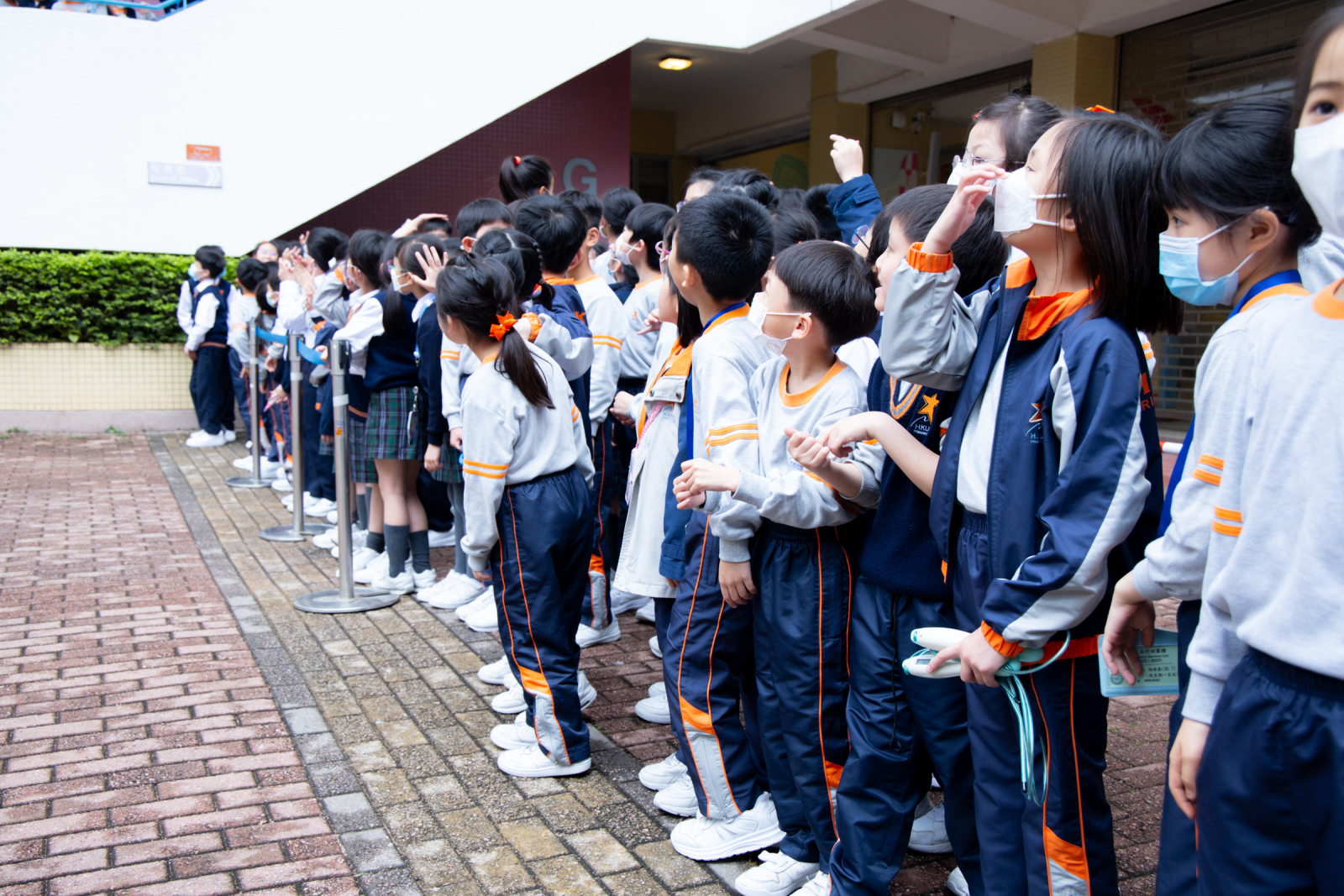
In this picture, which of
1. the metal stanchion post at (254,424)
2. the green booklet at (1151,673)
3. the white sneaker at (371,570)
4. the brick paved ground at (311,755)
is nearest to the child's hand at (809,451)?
the green booklet at (1151,673)

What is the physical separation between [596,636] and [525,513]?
1.51m

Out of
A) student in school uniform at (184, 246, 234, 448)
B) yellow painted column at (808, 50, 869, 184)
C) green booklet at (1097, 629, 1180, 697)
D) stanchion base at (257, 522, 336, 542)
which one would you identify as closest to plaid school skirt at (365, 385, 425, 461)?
stanchion base at (257, 522, 336, 542)

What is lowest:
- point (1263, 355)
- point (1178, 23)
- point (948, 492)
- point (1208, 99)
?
point (948, 492)

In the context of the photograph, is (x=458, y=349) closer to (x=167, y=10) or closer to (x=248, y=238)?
(x=248, y=238)

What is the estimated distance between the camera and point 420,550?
5492 millimetres

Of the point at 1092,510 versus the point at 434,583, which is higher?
the point at 1092,510

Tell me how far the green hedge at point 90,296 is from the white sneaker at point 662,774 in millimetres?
9541

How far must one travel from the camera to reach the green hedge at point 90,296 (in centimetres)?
1043

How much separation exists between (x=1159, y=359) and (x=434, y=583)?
18.3ft

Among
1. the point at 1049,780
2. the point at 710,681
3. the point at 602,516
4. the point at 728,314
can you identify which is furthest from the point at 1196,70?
the point at 1049,780

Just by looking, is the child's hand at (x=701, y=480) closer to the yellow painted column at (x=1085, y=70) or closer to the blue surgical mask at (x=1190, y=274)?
the blue surgical mask at (x=1190, y=274)

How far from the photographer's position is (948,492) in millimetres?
2062

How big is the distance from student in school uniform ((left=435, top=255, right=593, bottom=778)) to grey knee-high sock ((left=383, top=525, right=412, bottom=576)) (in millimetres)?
2157

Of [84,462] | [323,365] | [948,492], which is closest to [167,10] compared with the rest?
[84,462]
